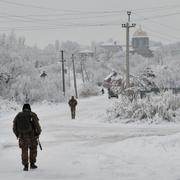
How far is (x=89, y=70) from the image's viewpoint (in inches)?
6481

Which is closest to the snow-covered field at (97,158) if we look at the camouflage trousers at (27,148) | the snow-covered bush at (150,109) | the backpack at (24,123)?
the camouflage trousers at (27,148)

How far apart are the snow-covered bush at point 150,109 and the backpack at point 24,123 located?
1661cm

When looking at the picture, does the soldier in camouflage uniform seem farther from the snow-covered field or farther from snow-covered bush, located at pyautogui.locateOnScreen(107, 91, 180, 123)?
snow-covered bush, located at pyautogui.locateOnScreen(107, 91, 180, 123)

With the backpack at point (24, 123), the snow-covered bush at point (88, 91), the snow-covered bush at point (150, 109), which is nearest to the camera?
the backpack at point (24, 123)

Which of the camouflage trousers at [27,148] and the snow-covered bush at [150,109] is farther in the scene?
the snow-covered bush at [150,109]

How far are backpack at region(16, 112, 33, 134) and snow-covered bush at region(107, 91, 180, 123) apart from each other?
54.5ft

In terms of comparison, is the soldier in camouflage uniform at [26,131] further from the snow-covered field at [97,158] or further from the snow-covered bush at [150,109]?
the snow-covered bush at [150,109]

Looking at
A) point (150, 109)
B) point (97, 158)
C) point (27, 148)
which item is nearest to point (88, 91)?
point (150, 109)

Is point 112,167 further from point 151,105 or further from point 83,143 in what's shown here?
point 151,105

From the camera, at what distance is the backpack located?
12.9 metres

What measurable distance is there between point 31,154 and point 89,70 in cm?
15157

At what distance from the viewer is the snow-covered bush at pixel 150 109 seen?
29.3m

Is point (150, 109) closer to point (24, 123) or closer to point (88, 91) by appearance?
point (24, 123)

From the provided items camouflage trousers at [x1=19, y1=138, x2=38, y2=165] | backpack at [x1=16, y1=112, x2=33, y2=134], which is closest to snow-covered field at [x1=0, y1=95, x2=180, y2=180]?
camouflage trousers at [x1=19, y1=138, x2=38, y2=165]
